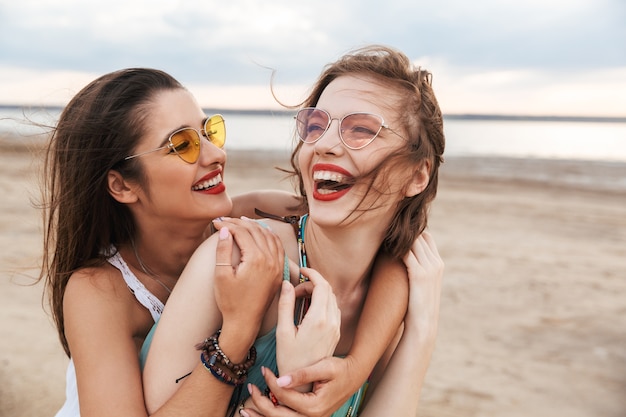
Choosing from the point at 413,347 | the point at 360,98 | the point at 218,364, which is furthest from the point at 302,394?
the point at 360,98

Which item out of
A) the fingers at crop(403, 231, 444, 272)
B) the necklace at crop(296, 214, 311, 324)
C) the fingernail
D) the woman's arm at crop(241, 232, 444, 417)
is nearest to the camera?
the fingernail

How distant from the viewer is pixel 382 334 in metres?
2.62

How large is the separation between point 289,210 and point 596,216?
13.2 m

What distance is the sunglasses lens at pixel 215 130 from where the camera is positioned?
3041 mm

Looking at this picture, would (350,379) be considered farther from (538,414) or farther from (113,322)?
(538,414)

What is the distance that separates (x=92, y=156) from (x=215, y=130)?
0.64 m

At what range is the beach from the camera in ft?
17.4

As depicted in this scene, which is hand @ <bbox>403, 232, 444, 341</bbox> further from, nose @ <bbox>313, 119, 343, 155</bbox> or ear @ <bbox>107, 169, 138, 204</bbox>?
ear @ <bbox>107, 169, 138, 204</bbox>

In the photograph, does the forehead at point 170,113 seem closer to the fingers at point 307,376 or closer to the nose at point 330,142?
the nose at point 330,142

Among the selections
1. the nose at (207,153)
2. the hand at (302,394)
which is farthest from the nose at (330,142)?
the hand at (302,394)

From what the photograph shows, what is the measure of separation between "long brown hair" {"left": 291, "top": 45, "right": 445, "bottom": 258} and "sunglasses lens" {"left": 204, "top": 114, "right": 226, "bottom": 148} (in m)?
0.49

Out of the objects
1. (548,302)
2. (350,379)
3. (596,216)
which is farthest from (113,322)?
(596,216)

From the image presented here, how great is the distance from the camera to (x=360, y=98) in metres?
2.59

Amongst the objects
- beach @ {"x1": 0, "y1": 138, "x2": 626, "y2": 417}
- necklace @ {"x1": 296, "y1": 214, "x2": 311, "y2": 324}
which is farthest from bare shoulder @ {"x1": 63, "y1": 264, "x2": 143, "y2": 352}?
beach @ {"x1": 0, "y1": 138, "x2": 626, "y2": 417}
